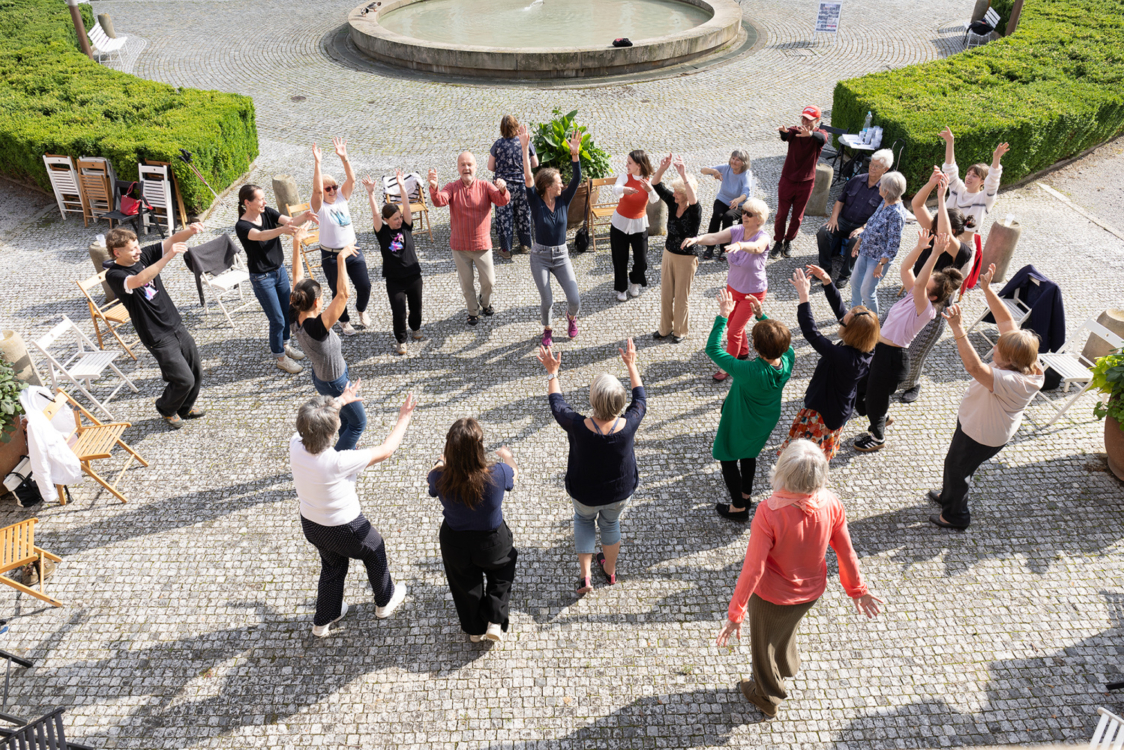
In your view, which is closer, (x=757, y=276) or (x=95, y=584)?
(x=95, y=584)

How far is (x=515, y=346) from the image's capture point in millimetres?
8516

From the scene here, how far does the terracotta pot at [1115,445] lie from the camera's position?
6.39 meters

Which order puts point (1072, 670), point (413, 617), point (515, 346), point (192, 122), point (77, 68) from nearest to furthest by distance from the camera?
point (1072, 670), point (413, 617), point (515, 346), point (192, 122), point (77, 68)

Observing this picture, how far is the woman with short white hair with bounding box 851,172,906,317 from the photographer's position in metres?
7.59

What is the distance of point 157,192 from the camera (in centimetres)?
1090

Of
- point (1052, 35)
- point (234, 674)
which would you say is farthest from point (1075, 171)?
point (234, 674)

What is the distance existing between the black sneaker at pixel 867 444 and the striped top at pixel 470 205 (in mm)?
4480

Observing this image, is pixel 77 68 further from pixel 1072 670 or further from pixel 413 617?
pixel 1072 670

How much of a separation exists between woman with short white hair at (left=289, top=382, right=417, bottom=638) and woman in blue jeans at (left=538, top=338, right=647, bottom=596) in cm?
107

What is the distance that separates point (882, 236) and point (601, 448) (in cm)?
482

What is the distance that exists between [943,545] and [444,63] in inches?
590

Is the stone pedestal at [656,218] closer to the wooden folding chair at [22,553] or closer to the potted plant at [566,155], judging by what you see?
the potted plant at [566,155]

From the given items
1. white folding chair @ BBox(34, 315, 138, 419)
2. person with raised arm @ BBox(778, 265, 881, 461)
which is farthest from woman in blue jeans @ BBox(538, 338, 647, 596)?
white folding chair @ BBox(34, 315, 138, 419)

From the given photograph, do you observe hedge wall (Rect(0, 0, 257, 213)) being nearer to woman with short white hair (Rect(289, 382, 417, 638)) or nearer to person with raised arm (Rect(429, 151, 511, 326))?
person with raised arm (Rect(429, 151, 511, 326))
